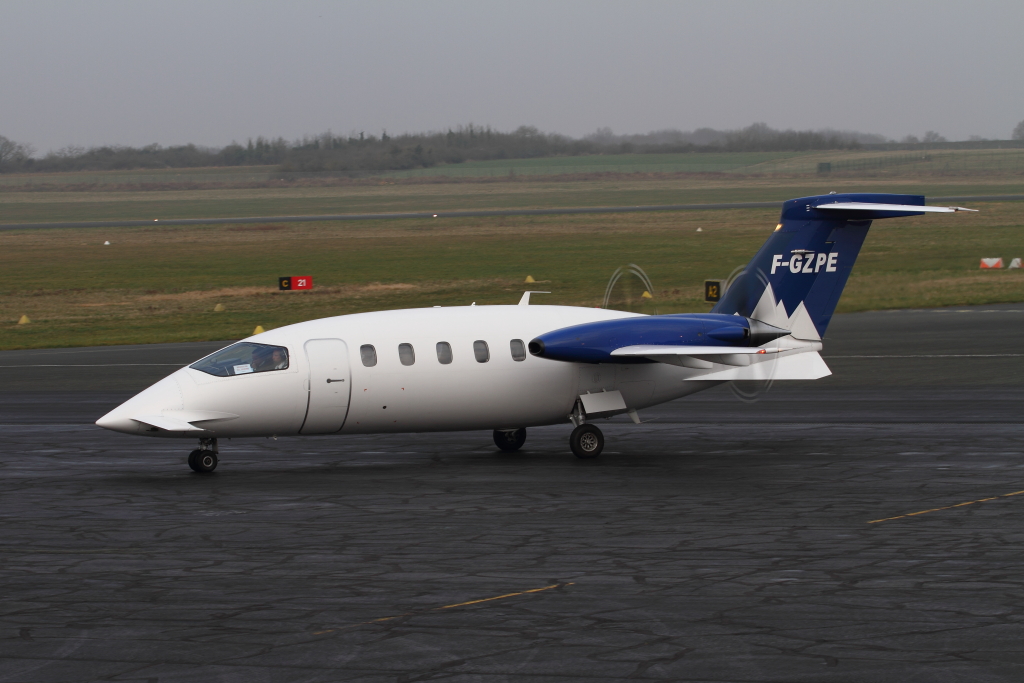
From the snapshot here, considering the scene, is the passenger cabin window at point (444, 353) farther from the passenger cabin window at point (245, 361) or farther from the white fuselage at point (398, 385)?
the passenger cabin window at point (245, 361)

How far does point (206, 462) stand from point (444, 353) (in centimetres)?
492

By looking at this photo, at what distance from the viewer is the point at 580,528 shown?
16.6m

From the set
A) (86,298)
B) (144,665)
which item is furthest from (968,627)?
(86,298)

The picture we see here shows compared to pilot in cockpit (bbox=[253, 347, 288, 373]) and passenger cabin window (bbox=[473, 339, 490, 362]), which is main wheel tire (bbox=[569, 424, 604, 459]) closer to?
passenger cabin window (bbox=[473, 339, 490, 362])

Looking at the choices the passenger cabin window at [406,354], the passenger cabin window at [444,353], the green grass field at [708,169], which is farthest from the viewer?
the green grass field at [708,169]

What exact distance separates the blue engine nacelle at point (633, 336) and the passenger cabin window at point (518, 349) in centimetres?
22

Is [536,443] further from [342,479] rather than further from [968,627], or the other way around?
[968,627]

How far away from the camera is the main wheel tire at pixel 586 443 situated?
72.8ft

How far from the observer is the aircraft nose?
20.3 metres

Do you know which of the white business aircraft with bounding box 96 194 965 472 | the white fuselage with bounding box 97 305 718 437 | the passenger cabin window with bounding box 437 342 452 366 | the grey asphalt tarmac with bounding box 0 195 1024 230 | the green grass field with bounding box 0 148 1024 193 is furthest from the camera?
the green grass field with bounding box 0 148 1024 193

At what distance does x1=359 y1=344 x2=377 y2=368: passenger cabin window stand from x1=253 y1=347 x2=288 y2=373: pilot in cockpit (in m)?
1.43

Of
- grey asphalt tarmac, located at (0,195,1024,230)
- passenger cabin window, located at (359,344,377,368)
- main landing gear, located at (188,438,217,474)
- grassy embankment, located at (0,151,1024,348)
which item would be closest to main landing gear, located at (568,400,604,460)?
passenger cabin window, located at (359,344,377,368)

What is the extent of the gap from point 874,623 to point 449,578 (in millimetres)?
5076

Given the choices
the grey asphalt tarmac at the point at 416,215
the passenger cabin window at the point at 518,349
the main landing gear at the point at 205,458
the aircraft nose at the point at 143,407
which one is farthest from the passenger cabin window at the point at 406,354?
the grey asphalt tarmac at the point at 416,215
